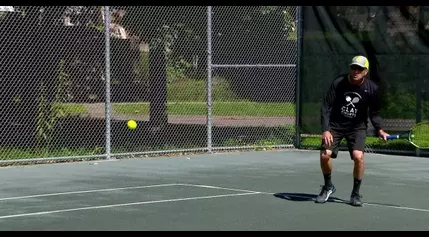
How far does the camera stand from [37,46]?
13.7 metres

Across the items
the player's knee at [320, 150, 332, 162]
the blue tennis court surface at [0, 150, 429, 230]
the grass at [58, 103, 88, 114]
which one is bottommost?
the blue tennis court surface at [0, 150, 429, 230]

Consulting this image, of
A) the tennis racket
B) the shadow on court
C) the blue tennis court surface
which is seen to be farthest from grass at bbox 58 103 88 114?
the tennis racket

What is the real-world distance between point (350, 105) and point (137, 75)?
25.4 ft

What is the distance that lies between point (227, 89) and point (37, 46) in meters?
4.33

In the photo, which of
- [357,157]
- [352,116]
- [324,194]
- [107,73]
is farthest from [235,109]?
[357,157]

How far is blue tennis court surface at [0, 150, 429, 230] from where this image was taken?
7.74 m

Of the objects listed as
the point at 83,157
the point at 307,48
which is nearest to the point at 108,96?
the point at 83,157

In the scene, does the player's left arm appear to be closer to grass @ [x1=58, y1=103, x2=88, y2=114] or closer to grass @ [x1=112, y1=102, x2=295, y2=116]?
grass @ [x1=58, y1=103, x2=88, y2=114]

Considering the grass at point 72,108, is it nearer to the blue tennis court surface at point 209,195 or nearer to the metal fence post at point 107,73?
the metal fence post at point 107,73

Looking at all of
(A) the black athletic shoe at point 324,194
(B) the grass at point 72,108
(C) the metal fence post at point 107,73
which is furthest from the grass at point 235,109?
(A) the black athletic shoe at point 324,194

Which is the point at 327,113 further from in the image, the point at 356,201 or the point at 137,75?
the point at 137,75

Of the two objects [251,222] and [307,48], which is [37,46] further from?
[251,222]

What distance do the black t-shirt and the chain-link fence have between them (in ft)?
17.6

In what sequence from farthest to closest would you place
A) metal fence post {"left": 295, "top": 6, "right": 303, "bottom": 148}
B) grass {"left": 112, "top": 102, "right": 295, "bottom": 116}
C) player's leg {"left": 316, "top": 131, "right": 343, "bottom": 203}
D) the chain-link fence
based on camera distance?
1. grass {"left": 112, "top": 102, "right": 295, "bottom": 116}
2. metal fence post {"left": 295, "top": 6, "right": 303, "bottom": 148}
3. the chain-link fence
4. player's leg {"left": 316, "top": 131, "right": 343, "bottom": 203}
